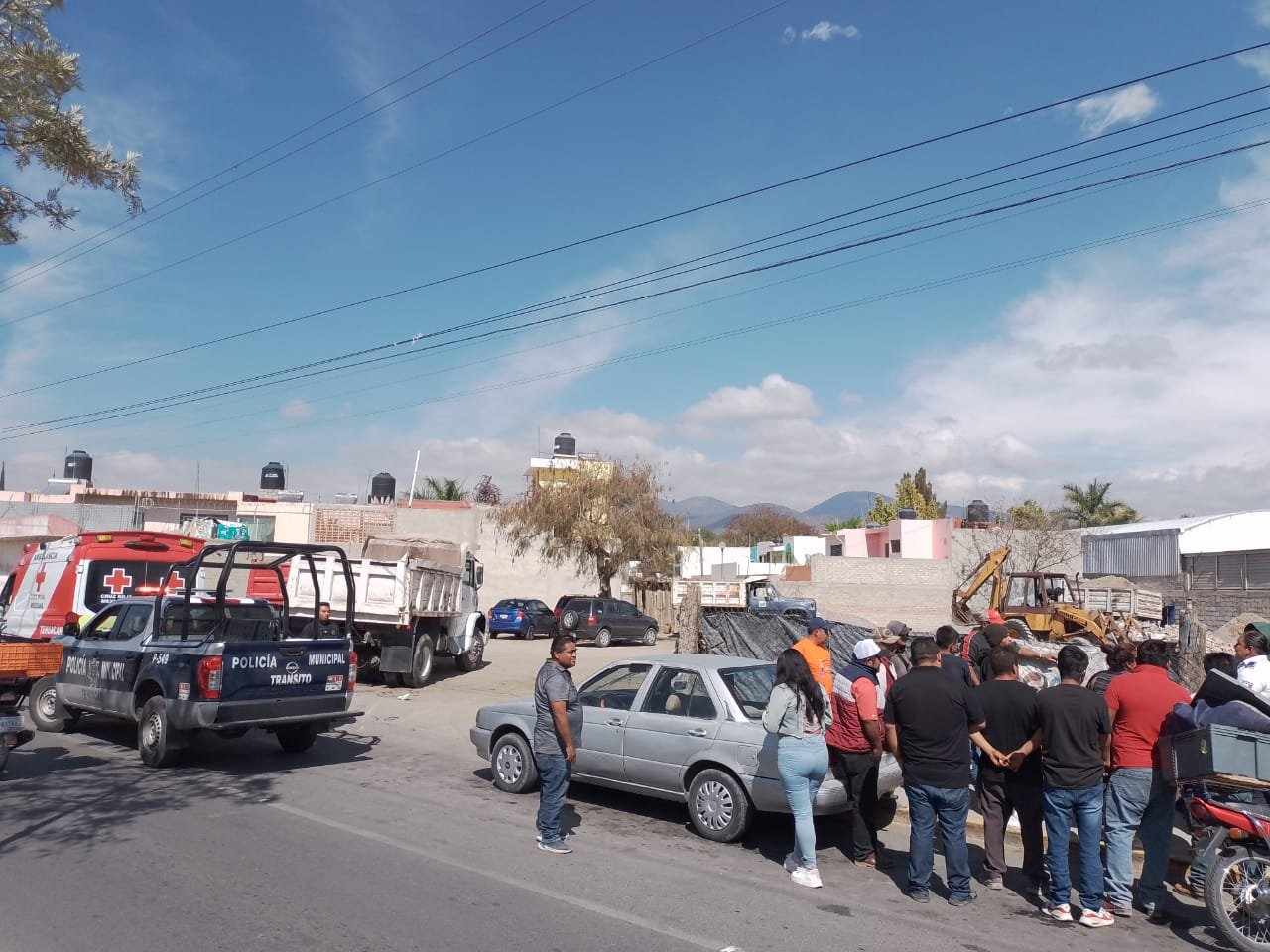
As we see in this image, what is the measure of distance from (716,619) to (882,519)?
53.4 metres

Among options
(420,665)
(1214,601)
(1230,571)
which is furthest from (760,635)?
(1230,571)

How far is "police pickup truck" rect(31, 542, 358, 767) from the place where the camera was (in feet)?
32.8

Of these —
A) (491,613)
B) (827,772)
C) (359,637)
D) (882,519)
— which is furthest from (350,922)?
(882,519)

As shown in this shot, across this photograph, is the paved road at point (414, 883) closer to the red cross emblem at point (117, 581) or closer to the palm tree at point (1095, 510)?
the red cross emblem at point (117, 581)

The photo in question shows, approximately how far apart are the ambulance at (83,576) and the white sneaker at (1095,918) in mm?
12180

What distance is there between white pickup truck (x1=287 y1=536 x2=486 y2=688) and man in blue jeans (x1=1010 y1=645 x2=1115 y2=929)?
1225 centimetres

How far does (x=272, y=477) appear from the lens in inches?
2397

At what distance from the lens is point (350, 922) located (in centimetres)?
579

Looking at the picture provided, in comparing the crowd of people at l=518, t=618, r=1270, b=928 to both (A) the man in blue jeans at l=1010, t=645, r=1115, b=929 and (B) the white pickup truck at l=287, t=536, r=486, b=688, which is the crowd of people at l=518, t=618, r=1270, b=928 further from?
(B) the white pickup truck at l=287, t=536, r=486, b=688

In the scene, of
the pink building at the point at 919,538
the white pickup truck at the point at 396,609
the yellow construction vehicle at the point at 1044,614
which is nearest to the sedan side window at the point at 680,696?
the white pickup truck at the point at 396,609

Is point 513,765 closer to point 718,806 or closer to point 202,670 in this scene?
point 718,806

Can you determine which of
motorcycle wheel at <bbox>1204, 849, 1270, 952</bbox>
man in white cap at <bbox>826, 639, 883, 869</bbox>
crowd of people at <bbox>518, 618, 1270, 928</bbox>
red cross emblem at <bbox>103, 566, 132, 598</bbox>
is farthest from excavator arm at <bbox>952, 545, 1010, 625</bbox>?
motorcycle wheel at <bbox>1204, 849, 1270, 952</bbox>

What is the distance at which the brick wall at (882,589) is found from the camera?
32.9 metres

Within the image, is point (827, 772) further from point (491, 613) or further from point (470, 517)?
point (470, 517)
